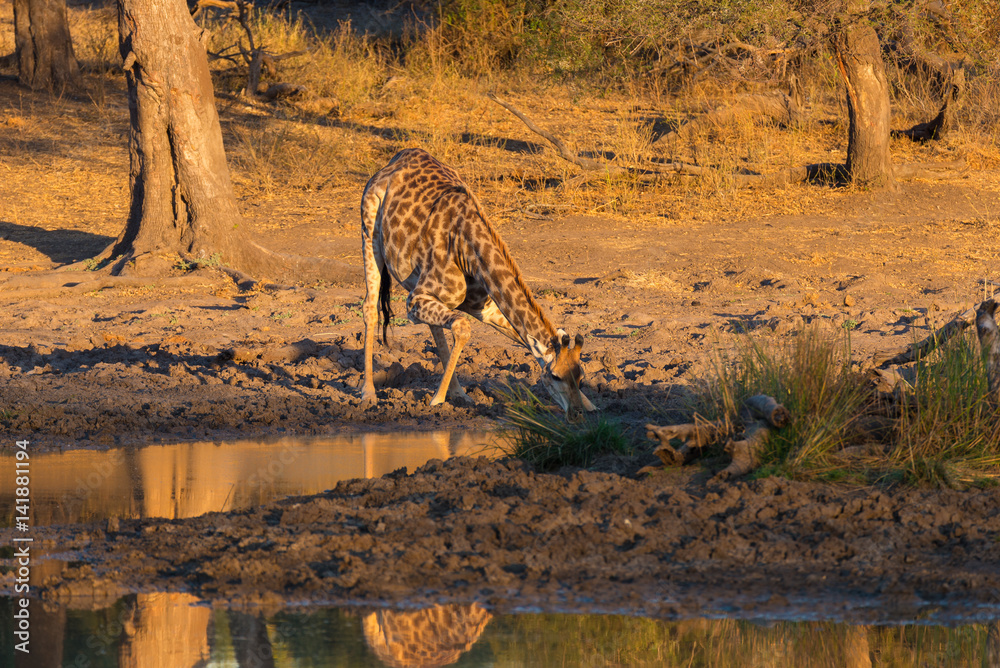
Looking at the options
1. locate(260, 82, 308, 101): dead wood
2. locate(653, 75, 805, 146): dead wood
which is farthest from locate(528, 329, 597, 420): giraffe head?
locate(260, 82, 308, 101): dead wood

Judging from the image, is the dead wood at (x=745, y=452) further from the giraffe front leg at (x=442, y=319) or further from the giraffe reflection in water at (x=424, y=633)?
the giraffe front leg at (x=442, y=319)

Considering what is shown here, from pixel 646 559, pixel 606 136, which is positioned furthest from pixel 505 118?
pixel 646 559

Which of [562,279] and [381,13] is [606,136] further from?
[381,13]

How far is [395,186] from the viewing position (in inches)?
351

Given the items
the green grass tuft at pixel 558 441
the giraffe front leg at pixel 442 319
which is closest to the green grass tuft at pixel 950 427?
the green grass tuft at pixel 558 441

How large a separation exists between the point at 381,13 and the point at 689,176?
10632 mm

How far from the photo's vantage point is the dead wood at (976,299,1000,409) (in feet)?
19.5

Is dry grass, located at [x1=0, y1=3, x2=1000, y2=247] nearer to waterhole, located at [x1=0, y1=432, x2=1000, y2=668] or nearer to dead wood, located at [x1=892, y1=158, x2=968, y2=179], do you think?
dead wood, located at [x1=892, y1=158, x2=968, y2=179]

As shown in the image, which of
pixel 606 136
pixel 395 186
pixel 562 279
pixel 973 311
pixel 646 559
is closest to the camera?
pixel 646 559

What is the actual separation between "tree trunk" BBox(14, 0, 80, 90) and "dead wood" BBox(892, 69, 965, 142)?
13.4 meters

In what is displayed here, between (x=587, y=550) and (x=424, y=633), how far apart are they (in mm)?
950

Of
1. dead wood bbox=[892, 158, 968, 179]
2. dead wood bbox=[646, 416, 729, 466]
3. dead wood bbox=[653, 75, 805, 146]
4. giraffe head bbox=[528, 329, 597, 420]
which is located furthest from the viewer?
dead wood bbox=[653, 75, 805, 146]

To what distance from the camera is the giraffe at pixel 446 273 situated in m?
7.73

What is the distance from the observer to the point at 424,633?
13.8 ft
